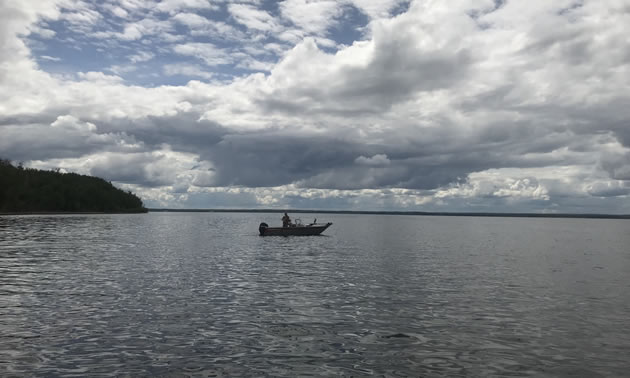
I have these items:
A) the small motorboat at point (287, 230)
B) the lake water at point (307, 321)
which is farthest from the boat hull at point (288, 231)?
the lake water at point (307, 321)

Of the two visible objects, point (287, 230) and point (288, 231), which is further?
point (288, 231)

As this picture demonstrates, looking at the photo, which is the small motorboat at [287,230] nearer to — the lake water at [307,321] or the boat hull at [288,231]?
the boat hull at [288,231]

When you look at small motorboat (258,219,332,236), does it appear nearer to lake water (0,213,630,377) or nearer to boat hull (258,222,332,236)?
boat hull (258,222,332,236)

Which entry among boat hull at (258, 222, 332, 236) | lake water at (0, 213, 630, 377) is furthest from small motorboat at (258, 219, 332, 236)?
lake water at (0, 213, 630, 377)

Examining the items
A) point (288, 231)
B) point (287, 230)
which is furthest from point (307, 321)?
point (288, 231)

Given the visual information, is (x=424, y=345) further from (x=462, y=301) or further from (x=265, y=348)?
(x=462, y=301)

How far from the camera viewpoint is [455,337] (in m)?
19.6

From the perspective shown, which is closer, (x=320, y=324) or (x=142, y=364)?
(x=142, y=364)

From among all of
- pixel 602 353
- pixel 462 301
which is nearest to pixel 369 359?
pixel 602 353

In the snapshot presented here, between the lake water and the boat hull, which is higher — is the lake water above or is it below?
below

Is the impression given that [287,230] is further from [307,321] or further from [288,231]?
[307,321]

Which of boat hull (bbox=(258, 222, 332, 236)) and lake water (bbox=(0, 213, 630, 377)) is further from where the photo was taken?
boat hull (bbox=(258, 222, 332, 236))

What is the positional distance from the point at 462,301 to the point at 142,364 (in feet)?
61.1

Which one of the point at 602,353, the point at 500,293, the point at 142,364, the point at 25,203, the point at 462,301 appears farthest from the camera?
the point at 25,203
